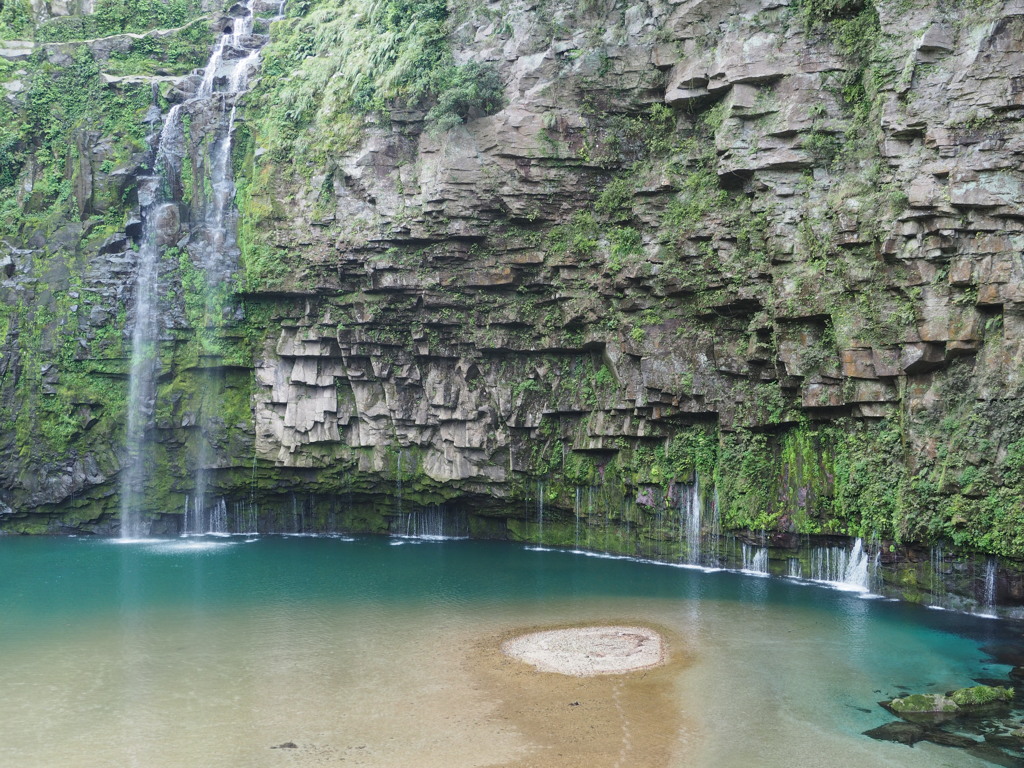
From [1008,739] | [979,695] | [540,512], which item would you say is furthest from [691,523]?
[1008,739]

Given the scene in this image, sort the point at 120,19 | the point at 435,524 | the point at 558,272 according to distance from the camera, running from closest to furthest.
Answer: the point at 558,272 → the point at 435,524 → the point at 120,19

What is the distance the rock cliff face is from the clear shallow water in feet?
9.83

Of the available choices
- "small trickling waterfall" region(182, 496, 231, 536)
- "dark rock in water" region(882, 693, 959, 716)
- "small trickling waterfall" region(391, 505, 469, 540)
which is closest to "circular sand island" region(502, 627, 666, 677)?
"dark rock in water" region(882, 693, 959, 716)

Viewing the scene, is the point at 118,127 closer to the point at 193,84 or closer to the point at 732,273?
the point at 193,84

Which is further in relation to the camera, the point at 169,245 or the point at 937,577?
the point at 169,245

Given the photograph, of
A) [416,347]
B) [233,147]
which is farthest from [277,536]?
[233,147]

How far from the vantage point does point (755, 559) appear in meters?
23.7

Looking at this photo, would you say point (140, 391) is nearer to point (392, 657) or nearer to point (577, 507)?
point (577, 507)

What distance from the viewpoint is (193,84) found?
32250 millimetres

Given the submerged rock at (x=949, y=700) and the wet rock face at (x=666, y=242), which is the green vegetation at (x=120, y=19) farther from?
the submerged rock at (x=949, y=700)

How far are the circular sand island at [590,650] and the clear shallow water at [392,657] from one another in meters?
0.69

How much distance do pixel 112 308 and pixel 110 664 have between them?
16.8 metres

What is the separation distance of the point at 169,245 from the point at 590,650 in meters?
20.9

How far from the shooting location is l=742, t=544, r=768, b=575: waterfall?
77.0 ft
